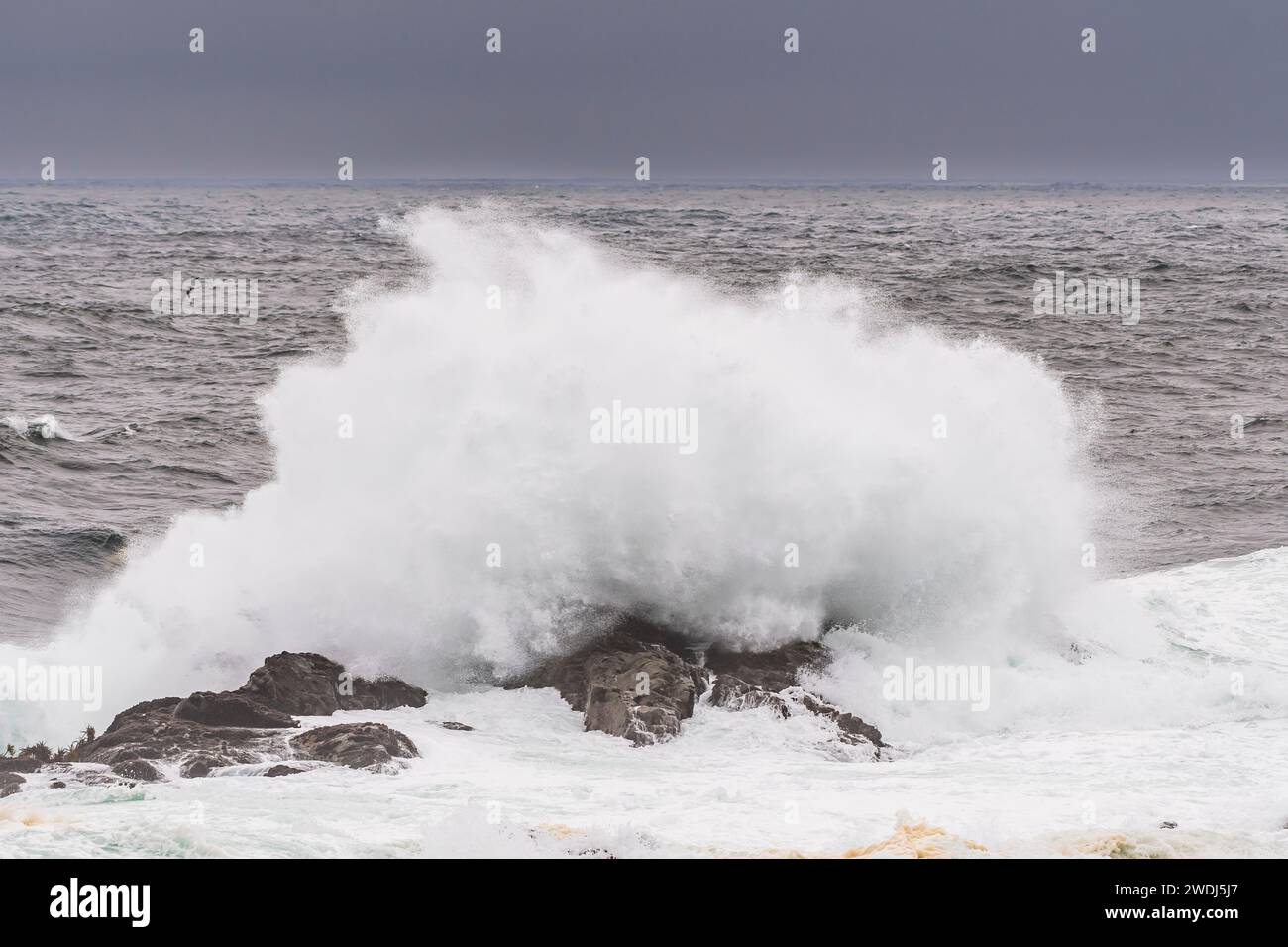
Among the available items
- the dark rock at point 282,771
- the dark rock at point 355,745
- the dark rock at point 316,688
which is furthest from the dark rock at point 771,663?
the dark rock at point 282,771

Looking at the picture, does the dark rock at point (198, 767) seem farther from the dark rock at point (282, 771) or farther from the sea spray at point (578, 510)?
the sea spray at point (578, 510)

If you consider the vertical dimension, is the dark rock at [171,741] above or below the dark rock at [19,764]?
above

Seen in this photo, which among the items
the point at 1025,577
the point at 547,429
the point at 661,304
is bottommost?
the point at 1025,577

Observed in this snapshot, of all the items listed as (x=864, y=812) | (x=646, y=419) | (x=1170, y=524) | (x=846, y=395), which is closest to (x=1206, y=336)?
(x=1170, y=524)

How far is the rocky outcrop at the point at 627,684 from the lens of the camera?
11891mm

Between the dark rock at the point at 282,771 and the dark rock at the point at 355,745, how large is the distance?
27 cm

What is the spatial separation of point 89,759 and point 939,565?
891cm

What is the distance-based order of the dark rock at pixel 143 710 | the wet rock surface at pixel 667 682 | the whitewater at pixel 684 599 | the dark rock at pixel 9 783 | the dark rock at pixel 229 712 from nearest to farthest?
the whitewater at pixel 684 599 < the dark rock at pixel 9 783 < the dark rock at pixel 143 710 < the dark rock at pixel 229 712 < the wet rock surface at pixel 667 682

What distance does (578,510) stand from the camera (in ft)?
46.2

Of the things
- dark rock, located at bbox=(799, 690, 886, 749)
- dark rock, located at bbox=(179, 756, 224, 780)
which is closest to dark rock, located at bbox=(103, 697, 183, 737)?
dark rock, located at bbox=(179, 756, 224, 780)

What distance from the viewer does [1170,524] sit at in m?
20.2

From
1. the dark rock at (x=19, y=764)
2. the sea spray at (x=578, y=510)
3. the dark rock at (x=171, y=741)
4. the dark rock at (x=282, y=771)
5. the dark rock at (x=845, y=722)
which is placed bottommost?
the dark rock at (x=845, y=722)

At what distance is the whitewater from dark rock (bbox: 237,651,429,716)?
23cm
